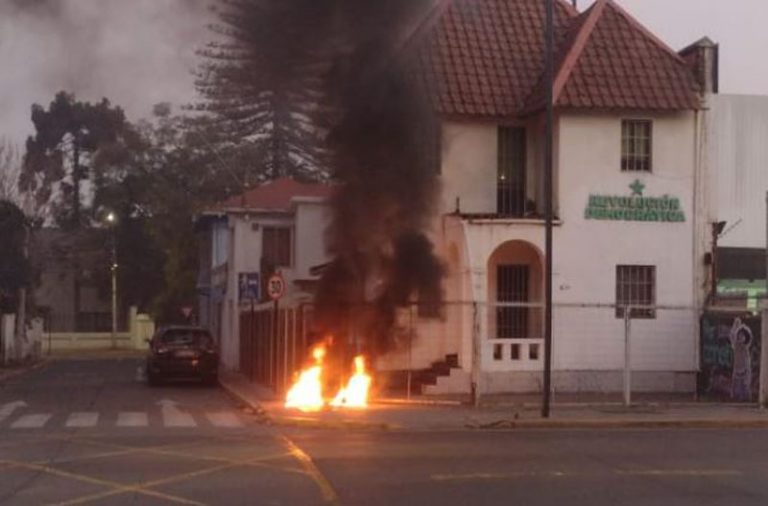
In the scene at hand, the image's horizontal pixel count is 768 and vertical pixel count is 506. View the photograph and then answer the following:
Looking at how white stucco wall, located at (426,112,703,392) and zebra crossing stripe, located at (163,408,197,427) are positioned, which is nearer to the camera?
zebra crossing stripe, located at (163,408,197,427)

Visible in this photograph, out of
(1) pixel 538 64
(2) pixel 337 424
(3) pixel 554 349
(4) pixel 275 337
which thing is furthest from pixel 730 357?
(4) pixel 275 337

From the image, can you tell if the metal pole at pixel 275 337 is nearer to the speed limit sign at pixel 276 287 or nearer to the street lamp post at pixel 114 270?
the speed limit sign at pixel 276 287

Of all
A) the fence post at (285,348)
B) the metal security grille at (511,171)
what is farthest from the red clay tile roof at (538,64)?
the fence post at (285,348)

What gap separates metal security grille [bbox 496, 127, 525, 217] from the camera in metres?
29.3

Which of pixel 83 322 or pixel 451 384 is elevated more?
pixel 451 384

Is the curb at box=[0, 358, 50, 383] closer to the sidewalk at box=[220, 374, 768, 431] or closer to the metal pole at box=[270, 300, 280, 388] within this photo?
the metal pole at box=[270, 300, 280, 388]

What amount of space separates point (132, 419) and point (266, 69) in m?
9.04

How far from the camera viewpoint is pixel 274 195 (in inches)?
1540

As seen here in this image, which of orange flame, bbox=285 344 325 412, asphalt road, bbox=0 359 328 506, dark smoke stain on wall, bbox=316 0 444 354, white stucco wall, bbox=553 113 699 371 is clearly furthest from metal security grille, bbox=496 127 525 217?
asphalt road, bbox=0 359 328 506

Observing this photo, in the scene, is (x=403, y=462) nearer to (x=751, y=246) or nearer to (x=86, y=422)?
(x=86, y=422)

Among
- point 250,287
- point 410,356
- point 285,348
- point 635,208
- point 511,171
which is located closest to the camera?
point 410,356

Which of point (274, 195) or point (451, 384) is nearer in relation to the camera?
point (451, 384)

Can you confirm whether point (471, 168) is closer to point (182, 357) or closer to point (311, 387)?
point (311, 387)

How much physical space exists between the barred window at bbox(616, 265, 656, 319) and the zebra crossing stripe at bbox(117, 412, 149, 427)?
38.1 ft
